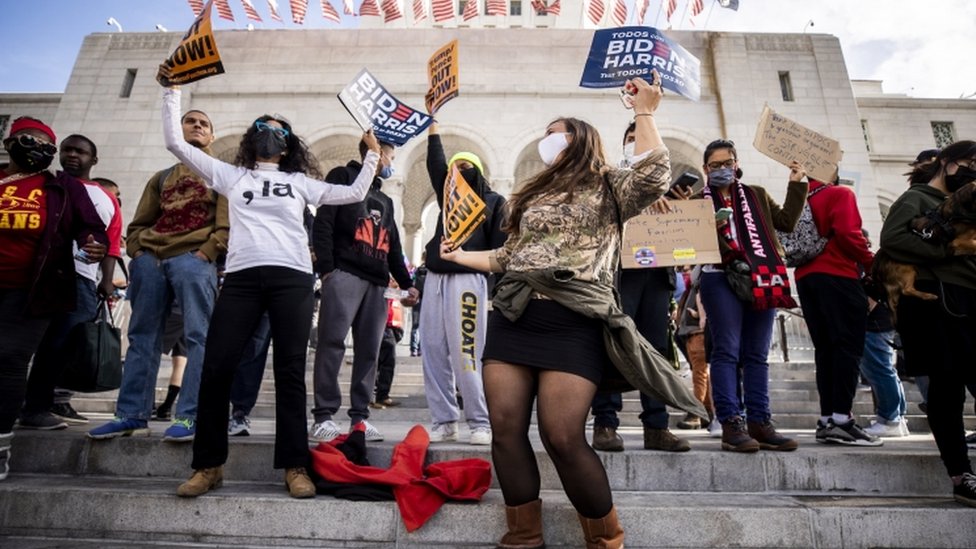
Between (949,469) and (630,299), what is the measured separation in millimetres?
1863

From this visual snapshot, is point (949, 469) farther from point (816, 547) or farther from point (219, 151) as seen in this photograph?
point (219, 151)

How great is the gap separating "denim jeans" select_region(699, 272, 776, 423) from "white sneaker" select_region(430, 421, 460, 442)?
1779 mm

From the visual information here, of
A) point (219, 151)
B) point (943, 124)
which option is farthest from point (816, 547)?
point (943, 124)

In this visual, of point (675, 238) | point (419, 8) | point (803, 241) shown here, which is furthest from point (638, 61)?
point (419, 8)

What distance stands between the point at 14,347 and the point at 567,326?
128 inches

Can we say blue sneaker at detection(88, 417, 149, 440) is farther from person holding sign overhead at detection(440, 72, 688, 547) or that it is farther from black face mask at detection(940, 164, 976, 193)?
black face mask at detection(940, 164, 976, 193)

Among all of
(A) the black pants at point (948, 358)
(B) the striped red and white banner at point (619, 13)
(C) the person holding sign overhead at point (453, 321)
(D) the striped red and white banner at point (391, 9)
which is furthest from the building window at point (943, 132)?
(C) the person holding sign overhead at point (453, 321)

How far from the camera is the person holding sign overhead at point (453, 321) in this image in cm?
371

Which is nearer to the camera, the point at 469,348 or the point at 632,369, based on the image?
the point at 632,369

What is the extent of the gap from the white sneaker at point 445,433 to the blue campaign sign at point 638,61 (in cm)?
282

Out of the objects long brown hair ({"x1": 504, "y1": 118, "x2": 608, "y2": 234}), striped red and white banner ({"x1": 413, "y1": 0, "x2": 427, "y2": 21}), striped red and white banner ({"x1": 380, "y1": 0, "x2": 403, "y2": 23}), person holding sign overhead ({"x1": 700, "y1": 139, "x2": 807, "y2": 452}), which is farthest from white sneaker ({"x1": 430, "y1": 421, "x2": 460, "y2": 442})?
striped red and white banner ({"x1": 413, "y1": 0, "x2": 427, "y2": 21})

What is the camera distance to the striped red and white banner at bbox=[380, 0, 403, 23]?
52.7ft

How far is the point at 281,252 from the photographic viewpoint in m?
2.86

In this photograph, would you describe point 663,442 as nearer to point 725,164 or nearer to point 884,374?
point 725,164
